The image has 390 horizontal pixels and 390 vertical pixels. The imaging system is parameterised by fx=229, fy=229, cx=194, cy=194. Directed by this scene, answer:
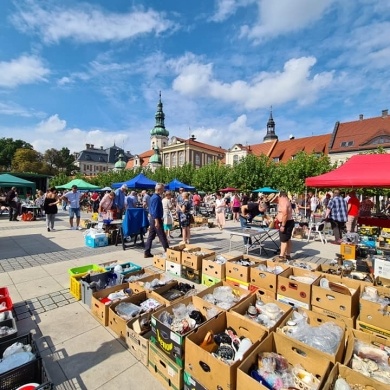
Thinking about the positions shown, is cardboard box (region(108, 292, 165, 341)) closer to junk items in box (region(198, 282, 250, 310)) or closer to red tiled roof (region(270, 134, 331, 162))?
junk items in box (region(198, 282, 250, 310))

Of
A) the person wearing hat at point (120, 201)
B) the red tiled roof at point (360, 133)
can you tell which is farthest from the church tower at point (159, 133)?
the person wearing hat at point (120, 201)

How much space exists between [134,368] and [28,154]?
60.5 meters

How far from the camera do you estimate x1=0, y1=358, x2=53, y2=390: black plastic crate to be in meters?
1.84

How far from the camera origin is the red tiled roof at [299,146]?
41.9m

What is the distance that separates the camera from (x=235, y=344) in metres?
2.29

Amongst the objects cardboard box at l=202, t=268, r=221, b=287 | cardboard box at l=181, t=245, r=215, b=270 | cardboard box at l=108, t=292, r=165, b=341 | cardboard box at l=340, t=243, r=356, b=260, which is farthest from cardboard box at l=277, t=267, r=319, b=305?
cardboard box at l=340, t=243, r=356, b=260

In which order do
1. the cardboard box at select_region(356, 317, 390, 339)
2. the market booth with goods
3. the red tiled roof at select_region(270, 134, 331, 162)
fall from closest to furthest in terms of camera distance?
the market booth with goods, the cardboard box at select_region(356, 317, 390, 339), the red tiled roof at select_region(270, 134, 331, 162)

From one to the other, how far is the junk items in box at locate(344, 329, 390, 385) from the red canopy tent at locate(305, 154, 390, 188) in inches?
144

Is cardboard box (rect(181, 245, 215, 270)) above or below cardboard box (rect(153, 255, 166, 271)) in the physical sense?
above

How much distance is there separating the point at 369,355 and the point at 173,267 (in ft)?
11.9

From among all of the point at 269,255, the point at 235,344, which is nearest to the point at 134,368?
the point at 235,344

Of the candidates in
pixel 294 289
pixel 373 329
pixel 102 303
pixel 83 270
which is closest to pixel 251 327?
pixel 294 289

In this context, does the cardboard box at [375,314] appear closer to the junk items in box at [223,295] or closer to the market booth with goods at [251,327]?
the market booth with goods at [251,327]

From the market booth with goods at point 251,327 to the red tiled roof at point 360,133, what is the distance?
39362 mm
